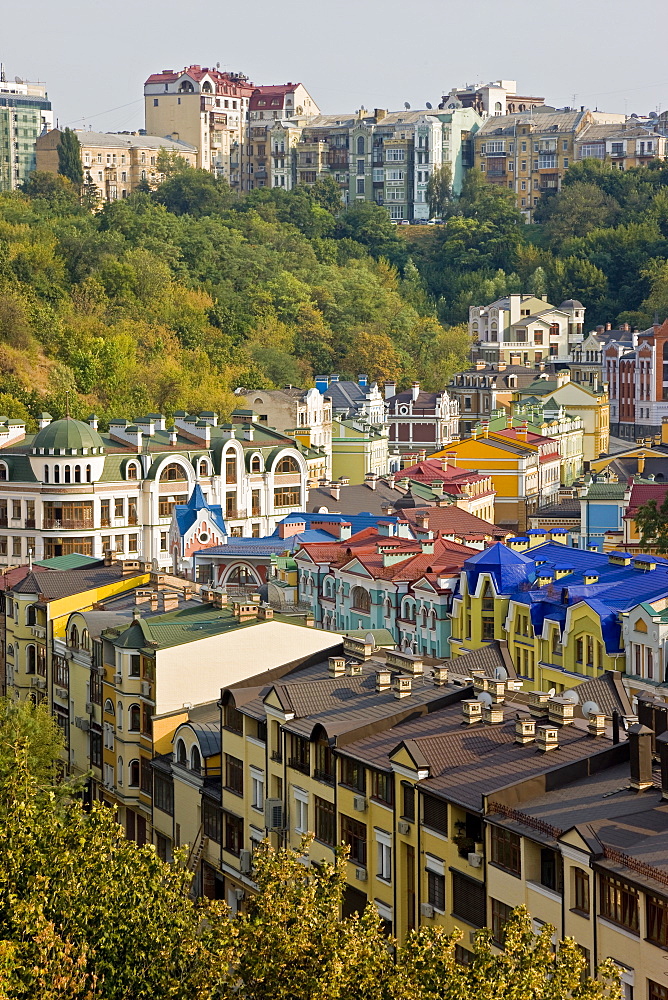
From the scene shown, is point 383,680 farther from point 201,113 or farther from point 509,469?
point 201,113

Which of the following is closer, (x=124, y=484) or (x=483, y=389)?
(x=124, y=484)

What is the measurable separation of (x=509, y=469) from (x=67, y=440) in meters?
19.6

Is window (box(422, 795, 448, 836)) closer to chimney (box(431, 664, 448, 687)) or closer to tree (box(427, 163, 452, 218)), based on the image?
chimney (box(431, 664, 448, 687))

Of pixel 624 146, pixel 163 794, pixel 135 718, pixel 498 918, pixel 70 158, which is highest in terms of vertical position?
pixel 624 146

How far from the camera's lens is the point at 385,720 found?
26.0 m

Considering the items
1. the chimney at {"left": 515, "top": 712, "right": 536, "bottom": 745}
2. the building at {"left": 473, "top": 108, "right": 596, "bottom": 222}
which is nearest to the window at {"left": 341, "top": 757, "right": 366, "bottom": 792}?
the chimney at {"left": 515, "top": 712, "right": 536, "bottom": 745}

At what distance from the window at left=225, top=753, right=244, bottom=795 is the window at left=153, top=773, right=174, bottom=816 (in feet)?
8.15

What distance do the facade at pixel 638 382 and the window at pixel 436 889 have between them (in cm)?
7907

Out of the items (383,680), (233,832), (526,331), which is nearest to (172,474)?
(233,832)

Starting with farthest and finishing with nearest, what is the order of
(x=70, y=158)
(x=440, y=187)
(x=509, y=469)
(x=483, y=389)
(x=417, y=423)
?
(x=440, y=187), (x=70, y=158), (x=483, y=389), (x=417, y=423), (x=509, y=469)

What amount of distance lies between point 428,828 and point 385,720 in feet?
9.56

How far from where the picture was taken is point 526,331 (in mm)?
114188

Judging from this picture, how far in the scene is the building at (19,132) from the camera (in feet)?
474

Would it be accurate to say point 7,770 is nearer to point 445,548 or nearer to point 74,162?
point 445,548
